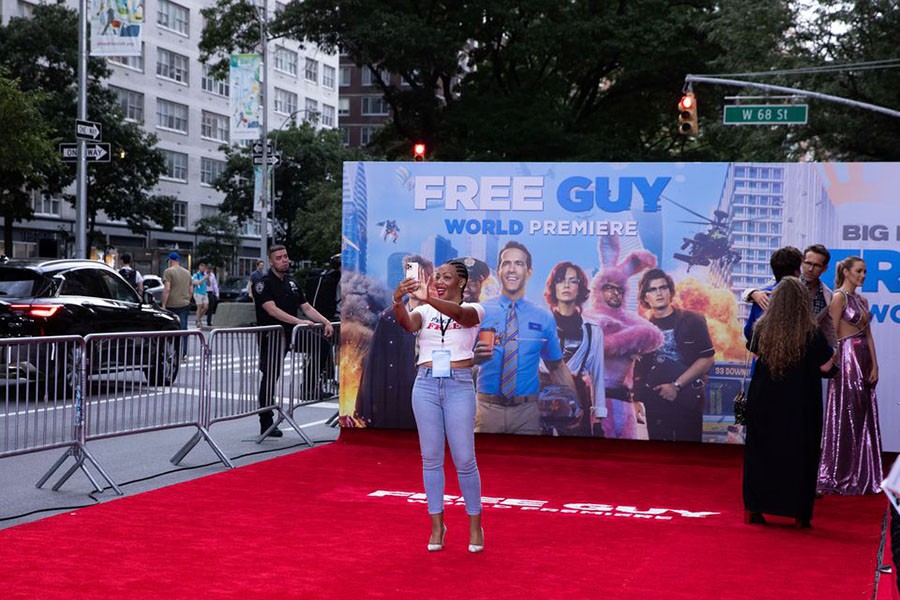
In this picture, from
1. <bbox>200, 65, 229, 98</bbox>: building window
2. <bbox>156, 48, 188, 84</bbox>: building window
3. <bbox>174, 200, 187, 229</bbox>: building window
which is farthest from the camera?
<bbox>200, 65, 229, 98</bbox>: building window

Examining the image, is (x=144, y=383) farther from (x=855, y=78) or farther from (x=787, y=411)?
(x=855, y=78)

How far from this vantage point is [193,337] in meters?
10.8

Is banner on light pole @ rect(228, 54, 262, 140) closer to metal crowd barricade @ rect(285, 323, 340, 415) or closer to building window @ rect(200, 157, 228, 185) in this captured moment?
metal crowd barricade @ rect(285, 323, 340, 415)

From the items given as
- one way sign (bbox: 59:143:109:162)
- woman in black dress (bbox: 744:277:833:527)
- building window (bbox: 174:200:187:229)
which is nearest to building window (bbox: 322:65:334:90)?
building window (bbox: 174:200:187:229)

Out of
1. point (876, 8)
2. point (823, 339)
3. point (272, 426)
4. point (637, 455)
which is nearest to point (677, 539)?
point (823, 339)

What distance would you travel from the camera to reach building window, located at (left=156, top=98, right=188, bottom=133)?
2707 inches

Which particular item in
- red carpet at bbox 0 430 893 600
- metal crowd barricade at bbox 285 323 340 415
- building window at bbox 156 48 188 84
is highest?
building window at bbox 156 48 188 84

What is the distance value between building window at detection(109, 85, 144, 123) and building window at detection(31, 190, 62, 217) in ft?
24.1

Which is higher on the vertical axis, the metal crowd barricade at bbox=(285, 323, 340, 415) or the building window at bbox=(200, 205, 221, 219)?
the building window at bbox=(200, 205, 221, 219)

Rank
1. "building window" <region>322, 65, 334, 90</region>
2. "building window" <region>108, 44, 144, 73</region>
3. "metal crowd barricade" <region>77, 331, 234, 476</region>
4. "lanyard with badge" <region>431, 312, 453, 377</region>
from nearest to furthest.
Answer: "lanyard with badge" <region>431, 312, 453, 377</region> → "metal crowd barricade" <region>77, 331, 234, 476</region> → "building window" <region>108, 44, 144, 73</region> → "building window" <region>322, 65, 334, 90</region>

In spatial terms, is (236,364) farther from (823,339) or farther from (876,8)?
(876,8)

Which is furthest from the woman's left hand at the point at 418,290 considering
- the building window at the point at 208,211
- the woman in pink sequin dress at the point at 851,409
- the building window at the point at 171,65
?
the building window at the point at 208,211

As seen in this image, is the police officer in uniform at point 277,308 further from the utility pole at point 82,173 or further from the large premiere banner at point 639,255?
the utility pole at point 82,173

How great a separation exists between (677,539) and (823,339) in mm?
1837
